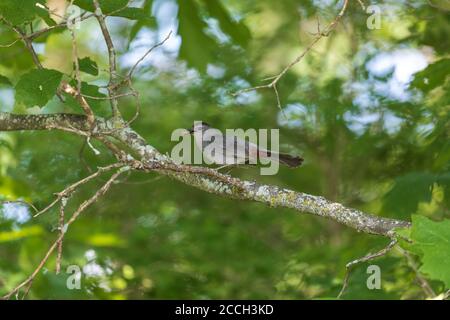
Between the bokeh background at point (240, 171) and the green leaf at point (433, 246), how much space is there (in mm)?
2317

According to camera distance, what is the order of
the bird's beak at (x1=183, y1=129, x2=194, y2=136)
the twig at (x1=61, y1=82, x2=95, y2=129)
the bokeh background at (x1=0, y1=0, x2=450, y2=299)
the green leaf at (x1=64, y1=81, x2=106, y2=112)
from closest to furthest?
the twig at (x1=61, y1=82, x2=95, y2=129) → the green leaf at (x1=64, y1=81, x2=106, y2=112) → the bird's beak at (x1=183, y1=129, x2=194, y2=136) → the bokeh background at (x1=0, y1=0, x2=450, y2=299)

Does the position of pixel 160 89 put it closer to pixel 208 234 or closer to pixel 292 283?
pixel 208 234

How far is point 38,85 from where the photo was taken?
12.9 feet

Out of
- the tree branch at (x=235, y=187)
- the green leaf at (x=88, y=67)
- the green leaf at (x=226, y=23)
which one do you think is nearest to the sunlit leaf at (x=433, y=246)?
the tree branch at (x=235, y=187)

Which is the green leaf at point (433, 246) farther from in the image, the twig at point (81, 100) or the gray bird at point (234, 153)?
the twig at point (81, 100)

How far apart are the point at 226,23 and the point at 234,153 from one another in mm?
2097

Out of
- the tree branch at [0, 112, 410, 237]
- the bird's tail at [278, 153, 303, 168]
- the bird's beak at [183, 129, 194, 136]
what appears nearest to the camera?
the tree branch at [0, 112, 410, 237]

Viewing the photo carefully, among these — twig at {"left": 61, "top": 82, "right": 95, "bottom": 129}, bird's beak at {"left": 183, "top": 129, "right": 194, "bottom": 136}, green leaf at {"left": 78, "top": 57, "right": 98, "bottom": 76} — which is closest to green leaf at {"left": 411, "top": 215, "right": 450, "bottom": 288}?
twig at {"left": 61, "top": 82, "right": 95, "bottom": 129}

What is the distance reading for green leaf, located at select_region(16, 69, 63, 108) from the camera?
390cm

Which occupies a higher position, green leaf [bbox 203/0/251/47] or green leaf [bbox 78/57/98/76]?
green leaf [bbox 203/0/251/47]

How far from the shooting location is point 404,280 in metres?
5.71

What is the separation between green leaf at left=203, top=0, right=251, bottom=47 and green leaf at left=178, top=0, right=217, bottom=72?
5.1 inches

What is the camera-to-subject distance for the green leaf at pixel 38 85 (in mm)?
3896

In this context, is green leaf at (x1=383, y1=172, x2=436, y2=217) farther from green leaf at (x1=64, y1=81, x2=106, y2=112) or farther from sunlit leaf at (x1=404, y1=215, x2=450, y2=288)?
green leaf at (x1=64, y1=81, x2=106, y2=112)
